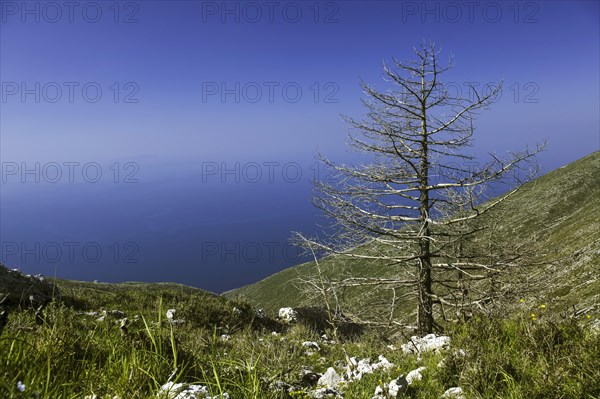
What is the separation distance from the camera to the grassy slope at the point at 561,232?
64.1 ft

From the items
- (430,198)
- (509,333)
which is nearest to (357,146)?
(430,198)

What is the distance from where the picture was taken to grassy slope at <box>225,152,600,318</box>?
64.1 ft

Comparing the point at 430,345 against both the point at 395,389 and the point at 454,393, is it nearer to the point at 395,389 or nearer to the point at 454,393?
the point at 454,393

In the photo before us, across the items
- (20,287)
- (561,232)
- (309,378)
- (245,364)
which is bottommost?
(561,232)

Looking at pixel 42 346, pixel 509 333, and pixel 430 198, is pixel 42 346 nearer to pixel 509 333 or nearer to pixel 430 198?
pixel 509 333

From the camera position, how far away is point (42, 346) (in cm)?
273

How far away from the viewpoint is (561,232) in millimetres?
43469

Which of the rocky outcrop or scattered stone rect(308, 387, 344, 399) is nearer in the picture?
scattered stone rect(308, 387, 344, 399)

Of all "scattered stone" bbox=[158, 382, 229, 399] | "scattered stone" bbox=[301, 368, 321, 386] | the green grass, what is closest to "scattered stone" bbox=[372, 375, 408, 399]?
the green grass

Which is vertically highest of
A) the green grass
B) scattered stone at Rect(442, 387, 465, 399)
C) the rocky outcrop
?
the green grass

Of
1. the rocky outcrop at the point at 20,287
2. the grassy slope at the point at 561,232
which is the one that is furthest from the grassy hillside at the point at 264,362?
the grassy slope at the point at 561,232

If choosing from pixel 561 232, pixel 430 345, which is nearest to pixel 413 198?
pixel 430 345

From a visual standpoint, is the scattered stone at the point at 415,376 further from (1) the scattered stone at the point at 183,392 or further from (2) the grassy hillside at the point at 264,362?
(1) the scattered stone at the point at 183,392

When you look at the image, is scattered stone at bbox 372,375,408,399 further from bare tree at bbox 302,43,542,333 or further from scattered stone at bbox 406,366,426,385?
bare tree at bbox 302,43,542,333
